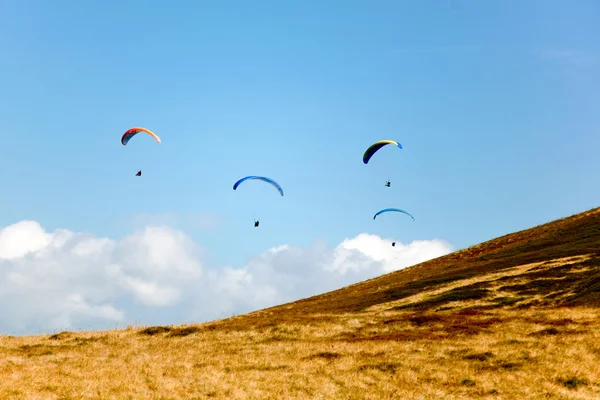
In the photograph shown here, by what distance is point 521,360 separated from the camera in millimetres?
27578

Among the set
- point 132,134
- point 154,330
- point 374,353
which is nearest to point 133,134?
point 132,134

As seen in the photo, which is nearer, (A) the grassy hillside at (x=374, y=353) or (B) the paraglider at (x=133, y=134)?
(A) the grassy hillside at (x=374, y=353)

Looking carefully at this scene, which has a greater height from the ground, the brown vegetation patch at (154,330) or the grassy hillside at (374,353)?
the brown vegetation patch at (154,330)

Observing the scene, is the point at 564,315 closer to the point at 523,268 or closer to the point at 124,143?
the point at 523,268

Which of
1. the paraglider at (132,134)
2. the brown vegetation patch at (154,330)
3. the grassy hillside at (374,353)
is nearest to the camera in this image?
the grassy hillside at (374,353)

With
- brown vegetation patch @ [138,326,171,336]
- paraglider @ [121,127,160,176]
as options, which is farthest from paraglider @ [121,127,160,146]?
brown vegetation patch @ [138,326,171,336]

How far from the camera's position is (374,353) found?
3042 centimetres

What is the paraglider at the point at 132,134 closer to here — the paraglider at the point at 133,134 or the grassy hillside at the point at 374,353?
the paraglider at the point at 133,134

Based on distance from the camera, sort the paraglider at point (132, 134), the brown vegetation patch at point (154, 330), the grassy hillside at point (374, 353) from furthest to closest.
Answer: the paraglider at point (132, 134), the brown vegetation patch at point (154, 330), the grassy hillside at point (374, 353)

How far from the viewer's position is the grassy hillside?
2355 cm

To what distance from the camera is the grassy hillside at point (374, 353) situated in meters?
23.5

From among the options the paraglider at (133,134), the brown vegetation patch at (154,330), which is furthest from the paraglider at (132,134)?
the brown vegetation patch at (154,330)

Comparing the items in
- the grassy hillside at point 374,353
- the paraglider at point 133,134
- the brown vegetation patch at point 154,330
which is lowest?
the grassy hillside at point 374,353

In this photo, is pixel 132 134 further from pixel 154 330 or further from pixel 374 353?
pixel 374 353
